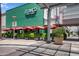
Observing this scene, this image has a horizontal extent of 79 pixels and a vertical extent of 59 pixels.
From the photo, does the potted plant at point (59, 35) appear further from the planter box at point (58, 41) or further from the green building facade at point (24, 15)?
the green building facade at point (24, 15)

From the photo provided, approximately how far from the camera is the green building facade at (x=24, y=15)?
4.82 meters

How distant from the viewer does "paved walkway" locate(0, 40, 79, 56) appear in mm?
4547

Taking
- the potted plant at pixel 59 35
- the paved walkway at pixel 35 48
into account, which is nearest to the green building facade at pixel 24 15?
the paved walkway at pixel 35 48

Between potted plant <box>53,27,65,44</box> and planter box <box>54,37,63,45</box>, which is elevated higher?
potted plant <box>53,27,65,44</box>

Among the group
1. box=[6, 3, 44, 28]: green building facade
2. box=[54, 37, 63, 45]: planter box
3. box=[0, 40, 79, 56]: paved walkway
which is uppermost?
box=[6, 3, 44, 28]: green building facade

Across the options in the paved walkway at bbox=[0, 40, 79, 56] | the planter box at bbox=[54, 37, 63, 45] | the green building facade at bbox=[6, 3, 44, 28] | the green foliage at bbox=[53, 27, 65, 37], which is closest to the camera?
the paved walkway at bbox=[0, 40, 79, 56]

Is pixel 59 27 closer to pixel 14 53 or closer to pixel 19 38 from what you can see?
pixel 19 38

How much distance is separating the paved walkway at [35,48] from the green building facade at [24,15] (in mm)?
536

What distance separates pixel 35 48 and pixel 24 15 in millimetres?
944

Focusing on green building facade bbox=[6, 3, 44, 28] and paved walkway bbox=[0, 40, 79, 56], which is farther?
green building facade bbox=[6, 3, 44, 28]

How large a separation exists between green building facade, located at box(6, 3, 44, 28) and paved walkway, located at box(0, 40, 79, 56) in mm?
536

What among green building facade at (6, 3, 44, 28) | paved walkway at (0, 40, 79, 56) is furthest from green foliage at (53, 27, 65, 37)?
green building facade at (6, 3, 44, 28)

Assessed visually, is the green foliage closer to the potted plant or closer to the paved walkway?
the potted plant

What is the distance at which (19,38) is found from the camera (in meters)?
5.13
